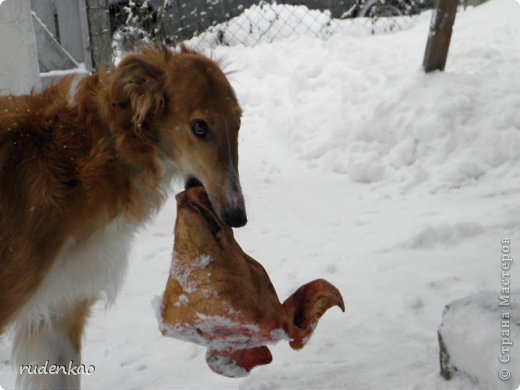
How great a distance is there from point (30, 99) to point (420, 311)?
2.20 meters

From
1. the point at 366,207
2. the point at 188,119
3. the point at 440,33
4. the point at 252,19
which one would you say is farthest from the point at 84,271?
the point at 252,19

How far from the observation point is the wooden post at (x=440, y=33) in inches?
241

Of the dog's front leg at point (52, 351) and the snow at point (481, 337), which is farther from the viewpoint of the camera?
the dog's front leg at point (52, 351)

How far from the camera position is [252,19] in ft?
32.6

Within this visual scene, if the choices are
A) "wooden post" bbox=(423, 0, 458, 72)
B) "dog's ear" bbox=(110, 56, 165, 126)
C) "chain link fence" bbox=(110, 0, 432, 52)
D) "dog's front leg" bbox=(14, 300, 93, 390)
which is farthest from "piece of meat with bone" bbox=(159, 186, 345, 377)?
"chain link fence" bbox=(110, 0, 432, 52)

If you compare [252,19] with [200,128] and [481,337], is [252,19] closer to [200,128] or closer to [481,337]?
[200,128]

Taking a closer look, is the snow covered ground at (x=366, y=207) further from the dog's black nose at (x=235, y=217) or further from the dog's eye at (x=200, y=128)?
the dog's eye at (x=200, y=128)

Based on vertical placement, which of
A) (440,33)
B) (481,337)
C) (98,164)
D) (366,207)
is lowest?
(366,207)

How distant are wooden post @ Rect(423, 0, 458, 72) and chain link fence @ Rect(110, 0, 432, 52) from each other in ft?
8.92

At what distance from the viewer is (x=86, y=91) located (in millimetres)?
2646

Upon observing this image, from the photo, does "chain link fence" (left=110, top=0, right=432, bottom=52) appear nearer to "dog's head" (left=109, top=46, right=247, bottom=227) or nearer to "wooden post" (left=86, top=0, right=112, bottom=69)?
"wooden post" (left=86, top=0, right=112, bottom=69)

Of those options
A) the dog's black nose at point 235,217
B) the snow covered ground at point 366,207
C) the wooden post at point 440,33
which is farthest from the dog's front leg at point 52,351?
the wooden post at point 440,33

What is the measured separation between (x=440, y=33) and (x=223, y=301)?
179 inches

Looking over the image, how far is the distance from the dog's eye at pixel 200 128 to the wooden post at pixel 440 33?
14.0 feet
